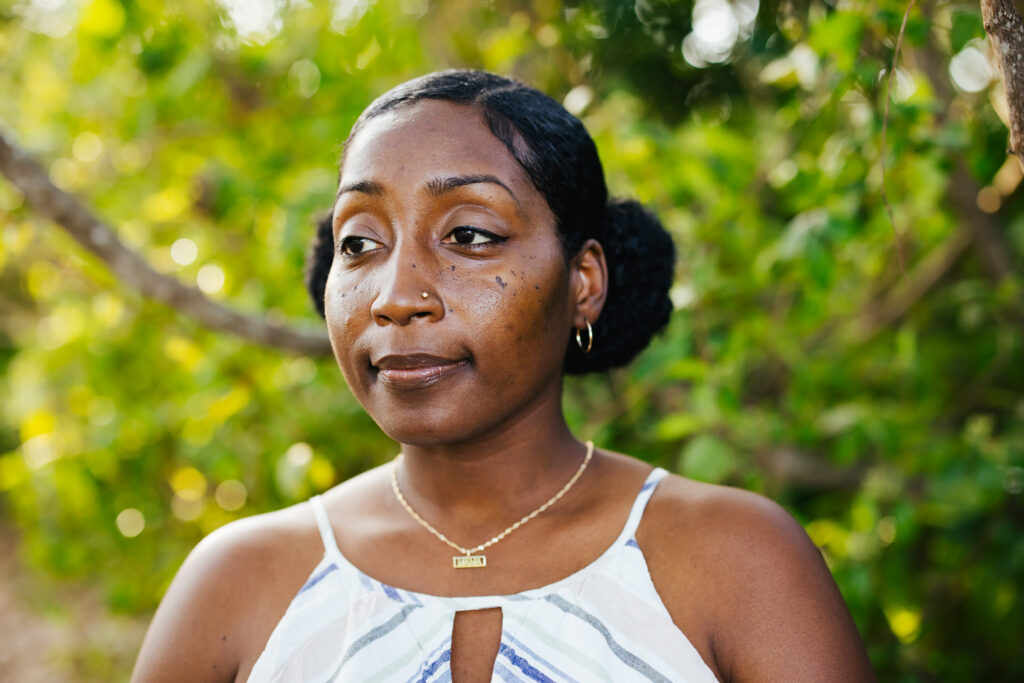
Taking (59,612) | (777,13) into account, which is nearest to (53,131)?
(59,612)

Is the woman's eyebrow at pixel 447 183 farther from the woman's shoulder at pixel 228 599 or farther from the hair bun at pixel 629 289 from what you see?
the woman's shoulder at pixel 228 599

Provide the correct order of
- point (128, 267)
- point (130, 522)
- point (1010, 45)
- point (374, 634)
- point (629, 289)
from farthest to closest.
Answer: point (130, 522), point (128, 267), point (629, 289), point (374, 634), point (1010, 45)

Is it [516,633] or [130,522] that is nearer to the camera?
[516,633]

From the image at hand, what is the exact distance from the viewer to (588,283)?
181cm

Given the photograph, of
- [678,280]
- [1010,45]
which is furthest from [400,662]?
[678,280]

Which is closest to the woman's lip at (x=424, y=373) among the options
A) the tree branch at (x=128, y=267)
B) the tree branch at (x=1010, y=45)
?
the tree branch at (x=1010, y=45)

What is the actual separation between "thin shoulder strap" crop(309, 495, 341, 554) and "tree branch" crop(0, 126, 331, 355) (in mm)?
903

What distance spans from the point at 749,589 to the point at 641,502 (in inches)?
10.8

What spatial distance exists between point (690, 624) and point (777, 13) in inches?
78.8

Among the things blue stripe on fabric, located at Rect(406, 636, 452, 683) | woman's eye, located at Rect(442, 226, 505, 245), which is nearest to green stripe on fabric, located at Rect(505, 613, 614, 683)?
blue stripe on fabric, located at Rect(406, 636, 452, 683)

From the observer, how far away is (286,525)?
184 centimetres

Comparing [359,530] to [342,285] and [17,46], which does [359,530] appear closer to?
[342,285]

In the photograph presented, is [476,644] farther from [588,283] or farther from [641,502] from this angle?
[588,283]

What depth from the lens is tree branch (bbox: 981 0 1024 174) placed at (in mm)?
1039
